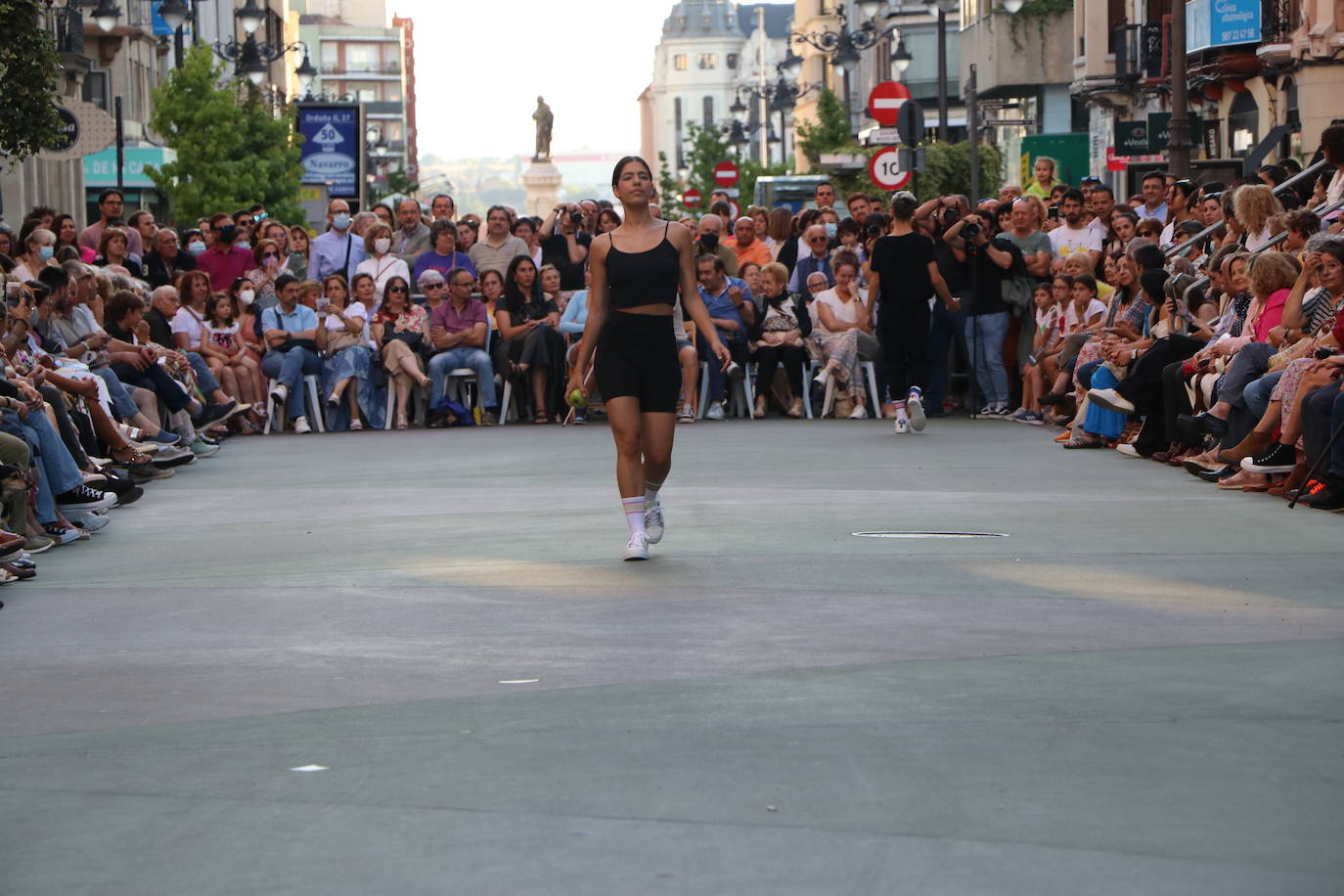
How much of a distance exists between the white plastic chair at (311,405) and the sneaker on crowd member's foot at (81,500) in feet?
27.7

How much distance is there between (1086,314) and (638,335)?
9.49 metres

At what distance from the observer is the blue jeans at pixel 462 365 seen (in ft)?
69.6

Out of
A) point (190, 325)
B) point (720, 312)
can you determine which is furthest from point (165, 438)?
point (720, 312)

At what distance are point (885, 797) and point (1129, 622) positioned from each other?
2.99 m

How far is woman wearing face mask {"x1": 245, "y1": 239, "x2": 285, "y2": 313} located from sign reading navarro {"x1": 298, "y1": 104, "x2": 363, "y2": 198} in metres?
17.1

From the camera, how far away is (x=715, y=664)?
7.39 meters

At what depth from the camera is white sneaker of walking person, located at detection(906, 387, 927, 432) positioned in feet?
60.4

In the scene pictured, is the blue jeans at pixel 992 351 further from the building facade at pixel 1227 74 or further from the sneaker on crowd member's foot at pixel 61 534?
the building facade at pixel 1227 74

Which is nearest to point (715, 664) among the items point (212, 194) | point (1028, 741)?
point (1028, 741)

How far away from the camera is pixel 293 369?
20797mm

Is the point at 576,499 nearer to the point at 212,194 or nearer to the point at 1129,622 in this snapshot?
the point at 1129,622

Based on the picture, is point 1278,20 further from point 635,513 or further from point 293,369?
point 635,513

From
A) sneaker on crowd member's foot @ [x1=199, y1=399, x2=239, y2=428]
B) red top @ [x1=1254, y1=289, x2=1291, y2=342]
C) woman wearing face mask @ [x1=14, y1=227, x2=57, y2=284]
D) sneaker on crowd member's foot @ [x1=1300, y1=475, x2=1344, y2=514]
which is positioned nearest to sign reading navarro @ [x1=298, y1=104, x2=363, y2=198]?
woman wearing face mask @ [x1=14, y1=227, x2=57, y2=284]

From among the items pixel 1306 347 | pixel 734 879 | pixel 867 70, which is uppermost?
pixel 867 70
